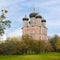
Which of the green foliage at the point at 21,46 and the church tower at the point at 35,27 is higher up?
the church tower at the point at 35,27

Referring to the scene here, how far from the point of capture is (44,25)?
114 m

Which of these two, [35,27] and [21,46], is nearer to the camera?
[21,46]

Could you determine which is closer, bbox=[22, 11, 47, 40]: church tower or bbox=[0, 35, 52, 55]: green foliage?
bbox=[0, 35, 52, 55]: green foliage

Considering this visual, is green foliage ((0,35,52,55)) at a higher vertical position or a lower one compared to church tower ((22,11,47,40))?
lower

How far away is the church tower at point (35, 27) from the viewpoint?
109m

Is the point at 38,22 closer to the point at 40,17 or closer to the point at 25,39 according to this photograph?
the point at 40,17

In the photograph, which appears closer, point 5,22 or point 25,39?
point 5,22

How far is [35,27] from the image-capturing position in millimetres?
109312

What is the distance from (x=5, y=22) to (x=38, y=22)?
71.2 m

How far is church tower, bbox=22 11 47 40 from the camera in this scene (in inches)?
4286

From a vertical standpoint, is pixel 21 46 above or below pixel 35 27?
below

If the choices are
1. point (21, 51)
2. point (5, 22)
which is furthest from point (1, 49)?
point (5, 22)

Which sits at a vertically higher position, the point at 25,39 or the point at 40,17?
the point at 40,17

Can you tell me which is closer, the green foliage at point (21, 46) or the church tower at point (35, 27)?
the green foliage at point (21, 46)
